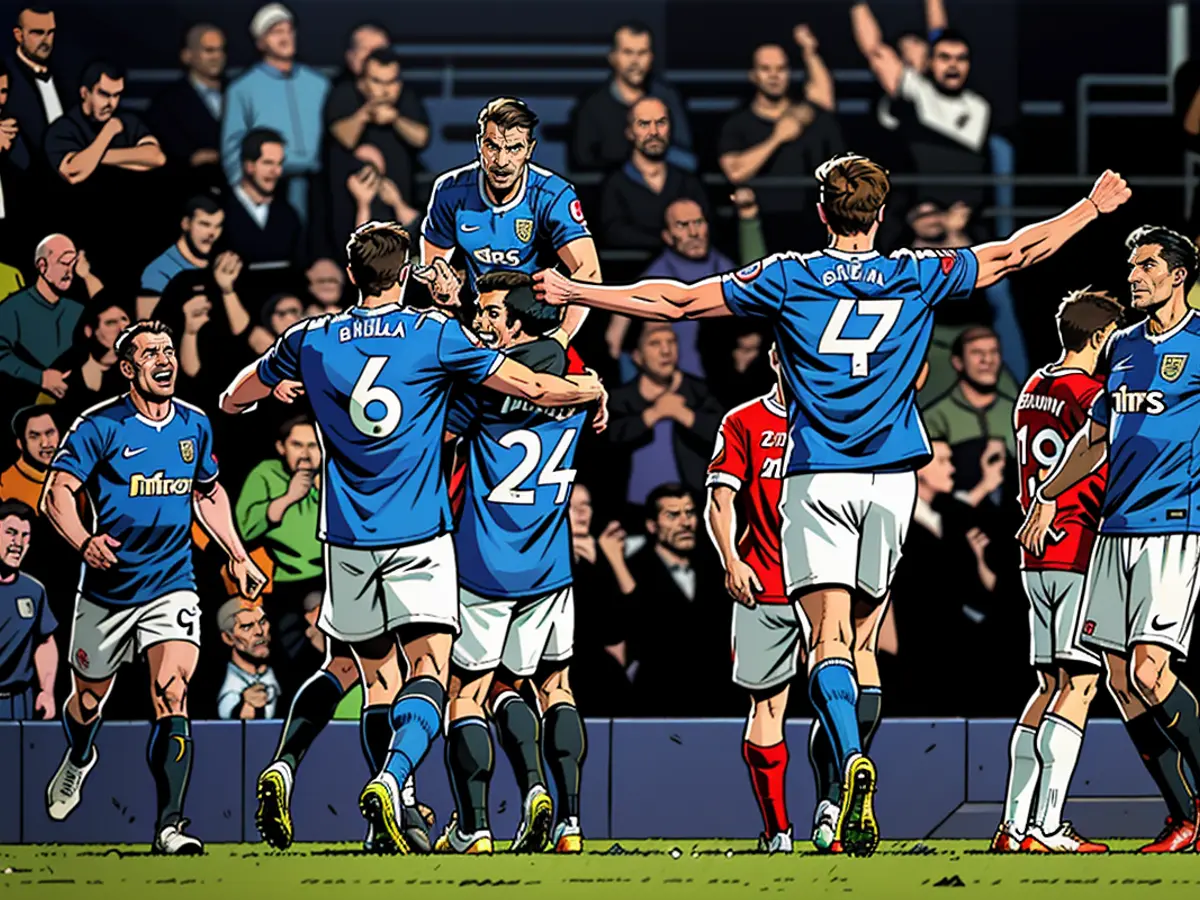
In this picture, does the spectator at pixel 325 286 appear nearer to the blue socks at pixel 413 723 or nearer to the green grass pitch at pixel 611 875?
the blue socks at pixel 413 723

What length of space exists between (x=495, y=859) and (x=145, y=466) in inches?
76.6

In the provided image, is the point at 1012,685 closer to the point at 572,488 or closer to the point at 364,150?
the point at 572,488

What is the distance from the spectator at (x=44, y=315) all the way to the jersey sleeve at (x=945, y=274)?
10.5ft

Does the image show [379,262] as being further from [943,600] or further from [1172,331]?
[1172,331]

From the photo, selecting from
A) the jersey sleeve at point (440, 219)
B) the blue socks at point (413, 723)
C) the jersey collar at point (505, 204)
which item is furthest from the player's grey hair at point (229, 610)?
the jersey collar at point (505, 204)

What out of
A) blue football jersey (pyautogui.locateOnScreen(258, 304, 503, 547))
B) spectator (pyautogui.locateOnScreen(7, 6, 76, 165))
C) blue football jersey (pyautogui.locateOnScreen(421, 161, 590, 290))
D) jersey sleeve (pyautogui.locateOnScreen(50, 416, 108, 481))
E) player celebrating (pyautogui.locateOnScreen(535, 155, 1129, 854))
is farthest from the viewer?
spectator (pyautogui.locateOnScreen(7, 6, 76, 165))

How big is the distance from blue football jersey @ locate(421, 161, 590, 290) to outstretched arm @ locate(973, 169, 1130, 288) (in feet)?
4.90

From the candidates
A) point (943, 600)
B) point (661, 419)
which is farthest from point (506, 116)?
point (943, 600)

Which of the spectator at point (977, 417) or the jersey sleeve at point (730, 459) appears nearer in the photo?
the jersey sleeve at point (730, 459)

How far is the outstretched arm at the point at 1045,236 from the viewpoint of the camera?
20.5 feet

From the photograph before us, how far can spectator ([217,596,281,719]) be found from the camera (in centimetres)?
679

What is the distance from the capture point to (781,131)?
700cm

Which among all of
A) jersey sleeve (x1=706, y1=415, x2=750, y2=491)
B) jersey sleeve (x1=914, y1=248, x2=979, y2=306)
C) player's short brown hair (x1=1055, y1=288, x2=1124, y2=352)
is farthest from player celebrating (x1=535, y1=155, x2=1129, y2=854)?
player's short brown hair (x1=1055, y1=288, x2=1124, y2=352)

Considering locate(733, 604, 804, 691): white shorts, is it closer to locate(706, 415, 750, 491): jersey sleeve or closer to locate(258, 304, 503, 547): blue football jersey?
locate(706, 415, 750, 491): jersey sleeve
